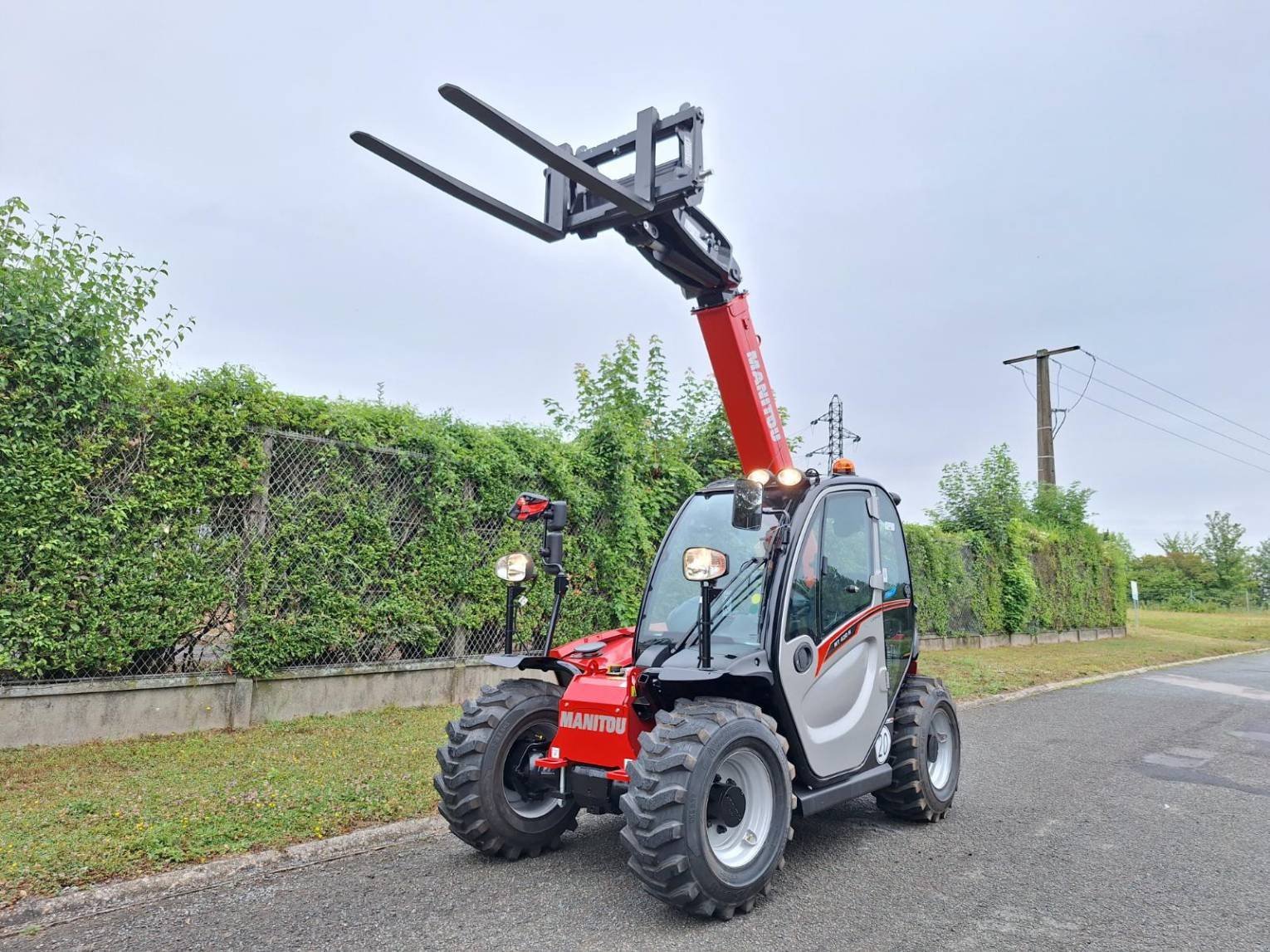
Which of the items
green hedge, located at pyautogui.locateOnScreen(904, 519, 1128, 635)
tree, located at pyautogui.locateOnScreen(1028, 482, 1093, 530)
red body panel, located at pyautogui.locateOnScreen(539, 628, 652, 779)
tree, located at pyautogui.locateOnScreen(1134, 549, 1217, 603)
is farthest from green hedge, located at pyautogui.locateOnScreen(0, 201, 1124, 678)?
tree, located at pyautogui.locateOnScreen(1134, 549, 1217, 603)

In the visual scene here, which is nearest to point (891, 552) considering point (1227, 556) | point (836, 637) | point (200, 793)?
point (836, 637)

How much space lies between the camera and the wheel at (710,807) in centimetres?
338

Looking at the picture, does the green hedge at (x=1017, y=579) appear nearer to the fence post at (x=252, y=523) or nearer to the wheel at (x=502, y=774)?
the fence post at (x=252, y=523)

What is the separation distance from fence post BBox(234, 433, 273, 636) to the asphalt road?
3305mm

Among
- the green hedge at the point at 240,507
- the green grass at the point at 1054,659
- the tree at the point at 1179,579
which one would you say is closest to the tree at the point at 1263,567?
the tree at the point at 1179,579

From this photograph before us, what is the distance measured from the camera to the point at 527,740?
4.43m

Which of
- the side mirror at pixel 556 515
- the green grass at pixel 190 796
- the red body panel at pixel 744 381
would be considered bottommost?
the green grass at pixel 190 796

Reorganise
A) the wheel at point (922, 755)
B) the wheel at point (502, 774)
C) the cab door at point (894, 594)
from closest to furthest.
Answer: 1. the wheel at point (502, 774)
2. the wheel at point (922, 755)
3. the cab door at point (894, 594)

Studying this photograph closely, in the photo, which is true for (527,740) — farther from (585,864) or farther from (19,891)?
(19,891)

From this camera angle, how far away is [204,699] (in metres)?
6.85

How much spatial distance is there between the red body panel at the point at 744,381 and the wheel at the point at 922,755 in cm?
168

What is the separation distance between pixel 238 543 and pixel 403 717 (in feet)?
6.95

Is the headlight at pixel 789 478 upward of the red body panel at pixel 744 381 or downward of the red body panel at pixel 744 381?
downward

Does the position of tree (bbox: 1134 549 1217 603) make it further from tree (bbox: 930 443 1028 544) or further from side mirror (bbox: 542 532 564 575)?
side mirror (bbox: 542 532 564 575)
